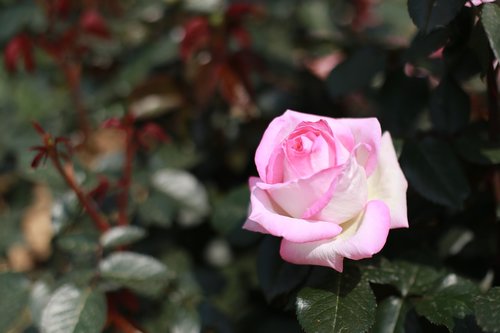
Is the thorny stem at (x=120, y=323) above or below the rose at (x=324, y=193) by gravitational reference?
below

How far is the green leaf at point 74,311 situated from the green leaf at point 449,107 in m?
0.56

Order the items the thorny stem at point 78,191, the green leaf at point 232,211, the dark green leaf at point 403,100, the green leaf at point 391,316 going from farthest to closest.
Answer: the dark green leaf at point 403,100 → the green leaf at point 232,211 → the thorny stem at point 78,191 → the green leaf at point 391,316

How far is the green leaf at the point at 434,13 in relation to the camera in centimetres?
76

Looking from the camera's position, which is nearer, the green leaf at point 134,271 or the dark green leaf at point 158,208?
the green leaf at point 134,271

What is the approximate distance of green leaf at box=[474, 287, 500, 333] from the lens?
0.68 metres

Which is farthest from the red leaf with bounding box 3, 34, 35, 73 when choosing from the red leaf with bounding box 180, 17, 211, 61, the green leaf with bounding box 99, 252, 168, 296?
the green leaf with bounding box 99, 252, 168, 296

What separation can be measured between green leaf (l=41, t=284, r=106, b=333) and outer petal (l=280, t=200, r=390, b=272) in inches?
12.1

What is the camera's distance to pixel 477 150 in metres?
0.88

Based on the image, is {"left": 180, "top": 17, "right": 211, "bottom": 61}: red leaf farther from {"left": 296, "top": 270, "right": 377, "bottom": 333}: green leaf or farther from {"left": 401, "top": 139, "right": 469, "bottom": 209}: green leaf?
{"left": 296, "top": 270, "right": 377, "bottom": 333}: green leaf

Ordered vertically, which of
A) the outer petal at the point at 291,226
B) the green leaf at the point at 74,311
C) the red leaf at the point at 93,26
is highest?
the red leaf at the point at 93,26

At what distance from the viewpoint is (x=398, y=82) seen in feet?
3.68

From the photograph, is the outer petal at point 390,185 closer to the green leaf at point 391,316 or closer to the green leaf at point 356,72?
the green leaf at point 391,316

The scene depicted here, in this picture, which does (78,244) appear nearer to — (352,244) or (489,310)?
(352,244)

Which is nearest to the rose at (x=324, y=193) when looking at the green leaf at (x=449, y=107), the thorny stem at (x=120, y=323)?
the green leaf at (x=449, y=107)
